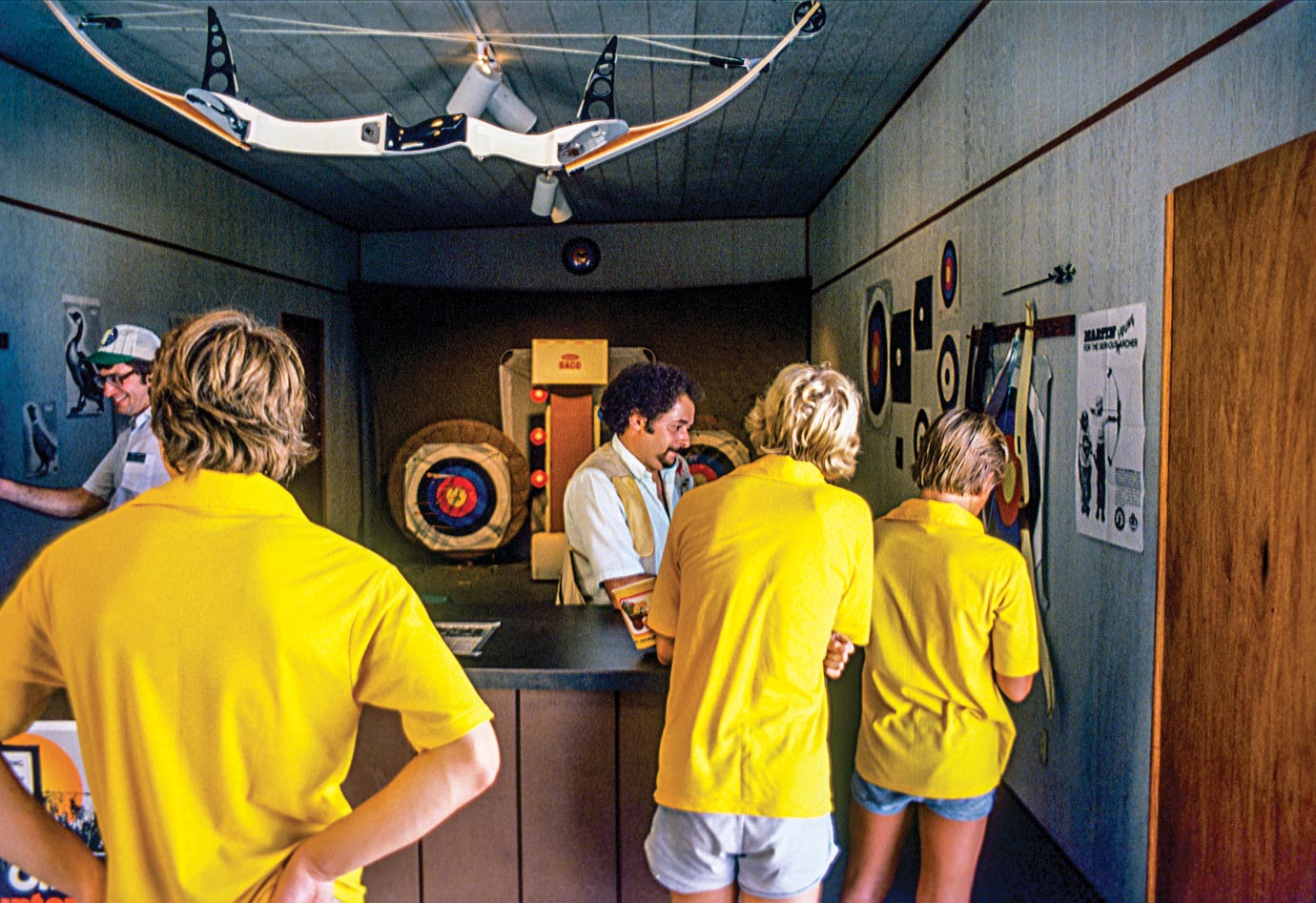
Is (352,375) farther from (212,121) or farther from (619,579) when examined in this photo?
(619,579)

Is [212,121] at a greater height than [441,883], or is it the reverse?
[212,121]

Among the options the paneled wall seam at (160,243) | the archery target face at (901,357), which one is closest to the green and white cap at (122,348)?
the paneled wall seam at (160,243)

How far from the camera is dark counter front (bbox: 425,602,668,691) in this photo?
5.43 ft

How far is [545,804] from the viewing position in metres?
1.73

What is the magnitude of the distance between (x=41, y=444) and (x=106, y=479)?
578 millimetres

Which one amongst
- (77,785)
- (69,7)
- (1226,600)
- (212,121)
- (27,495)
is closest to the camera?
(1226,600)

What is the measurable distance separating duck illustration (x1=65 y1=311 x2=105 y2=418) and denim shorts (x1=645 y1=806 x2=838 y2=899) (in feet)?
9.40

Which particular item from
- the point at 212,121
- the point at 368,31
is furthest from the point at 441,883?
the point at 368,31

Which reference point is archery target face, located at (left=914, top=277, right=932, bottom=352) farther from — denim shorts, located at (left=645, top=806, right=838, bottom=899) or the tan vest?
denim shorts, located at (left=645, top=806, right=838, bottom=899)

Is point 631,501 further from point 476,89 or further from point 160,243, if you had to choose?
point 160,243

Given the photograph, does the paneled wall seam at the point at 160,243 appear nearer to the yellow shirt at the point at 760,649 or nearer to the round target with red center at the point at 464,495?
the round target with red center at the point at 464,495

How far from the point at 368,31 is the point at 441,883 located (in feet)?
7.47

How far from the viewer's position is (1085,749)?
1710mm

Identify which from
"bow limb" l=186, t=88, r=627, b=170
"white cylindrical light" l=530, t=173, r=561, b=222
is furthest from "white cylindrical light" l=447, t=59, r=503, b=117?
"white cylindrical light" l=530, t=173, r=561, b=222
